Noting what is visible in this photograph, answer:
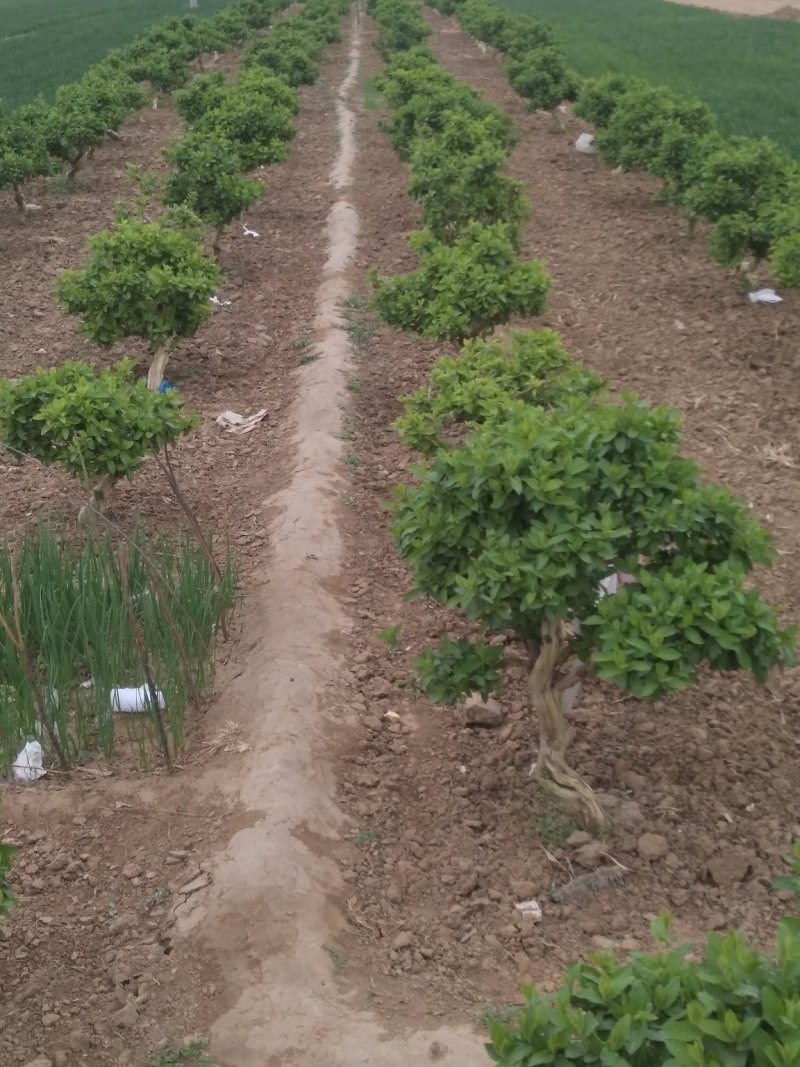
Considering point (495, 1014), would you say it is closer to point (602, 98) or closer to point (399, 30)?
point (602, 98)

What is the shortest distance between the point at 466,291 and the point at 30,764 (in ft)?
15.6

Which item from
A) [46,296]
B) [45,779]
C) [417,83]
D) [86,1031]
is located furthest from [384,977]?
[417,83]

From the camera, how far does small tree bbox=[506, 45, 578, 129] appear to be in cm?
1981

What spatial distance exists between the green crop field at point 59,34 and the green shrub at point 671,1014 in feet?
72.8

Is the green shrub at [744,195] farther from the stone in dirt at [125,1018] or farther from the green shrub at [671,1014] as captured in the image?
the green shrub at [671,1014]

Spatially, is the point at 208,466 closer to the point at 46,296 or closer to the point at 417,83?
the point at 46,296

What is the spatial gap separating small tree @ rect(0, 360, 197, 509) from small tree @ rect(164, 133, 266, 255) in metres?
5.78

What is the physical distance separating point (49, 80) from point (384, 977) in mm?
25341

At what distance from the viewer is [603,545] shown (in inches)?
153

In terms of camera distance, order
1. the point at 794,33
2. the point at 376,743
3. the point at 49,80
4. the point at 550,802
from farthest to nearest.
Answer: the point at 794,33 → the point at 49,80 → the point at 376,743 → the point at 550,802

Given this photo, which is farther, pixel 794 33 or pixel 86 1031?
pixel 794 33

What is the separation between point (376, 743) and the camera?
5.27 meters

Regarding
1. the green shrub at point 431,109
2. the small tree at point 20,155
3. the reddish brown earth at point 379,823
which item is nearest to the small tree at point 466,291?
the reddish brown earth at point 379,823

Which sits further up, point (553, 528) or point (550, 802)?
point (553, 528)
